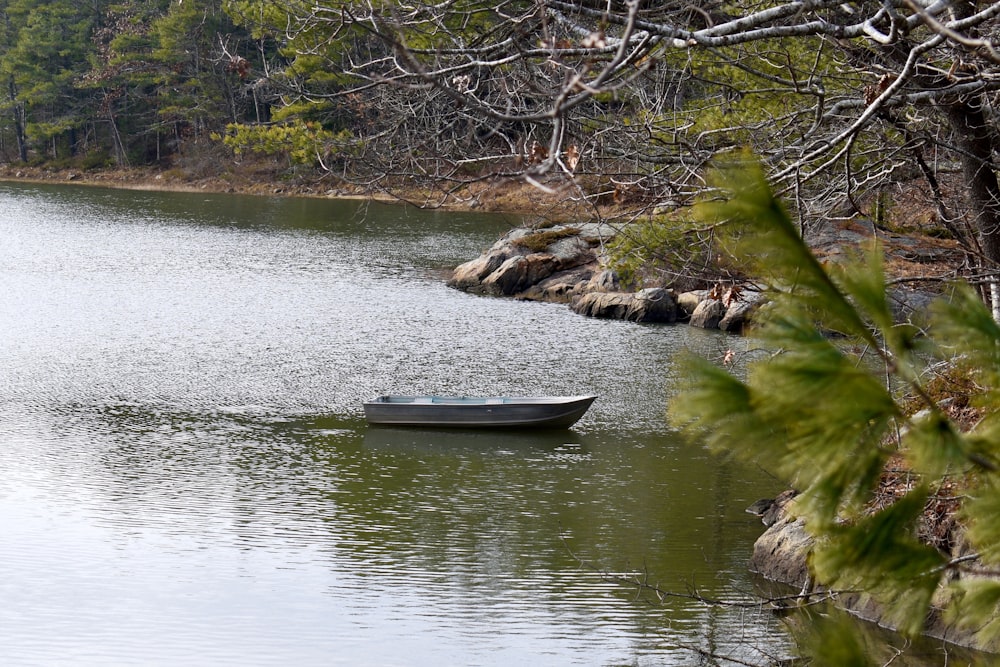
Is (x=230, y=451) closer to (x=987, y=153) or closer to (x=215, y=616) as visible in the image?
(x=215, y=616)

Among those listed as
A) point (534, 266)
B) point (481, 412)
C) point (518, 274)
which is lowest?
point (481, 412)

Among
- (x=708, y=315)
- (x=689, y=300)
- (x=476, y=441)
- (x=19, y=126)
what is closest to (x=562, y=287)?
(x=689, y=300)

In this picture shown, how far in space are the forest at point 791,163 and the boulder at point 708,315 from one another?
3.90m

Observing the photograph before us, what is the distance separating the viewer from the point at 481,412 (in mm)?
14414

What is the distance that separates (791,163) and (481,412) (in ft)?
26.3

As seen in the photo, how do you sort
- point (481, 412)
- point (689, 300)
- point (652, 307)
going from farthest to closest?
point (689, 300) < point (652, 307) < point (481, 412)

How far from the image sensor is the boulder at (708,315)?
22469 millimetres

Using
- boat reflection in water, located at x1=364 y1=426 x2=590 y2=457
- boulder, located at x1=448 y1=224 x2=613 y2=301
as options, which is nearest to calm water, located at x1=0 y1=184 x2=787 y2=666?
boat reflection in water, located at x1=364 y1=426 x2=590 y2=457

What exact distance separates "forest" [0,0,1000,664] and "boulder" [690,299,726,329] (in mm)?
3901

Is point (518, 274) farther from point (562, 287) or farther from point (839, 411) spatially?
point (839, 411)

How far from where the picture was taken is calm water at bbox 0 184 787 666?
8781mm

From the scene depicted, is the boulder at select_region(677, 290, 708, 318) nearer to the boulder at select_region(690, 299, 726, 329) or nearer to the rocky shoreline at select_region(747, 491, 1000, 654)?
the boulder at select_region(690, 299, 726, 329)

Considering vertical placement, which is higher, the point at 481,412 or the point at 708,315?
the point at 708,315

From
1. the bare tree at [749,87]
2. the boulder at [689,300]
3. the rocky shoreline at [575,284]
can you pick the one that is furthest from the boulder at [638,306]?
the bare tree at [749,87]
